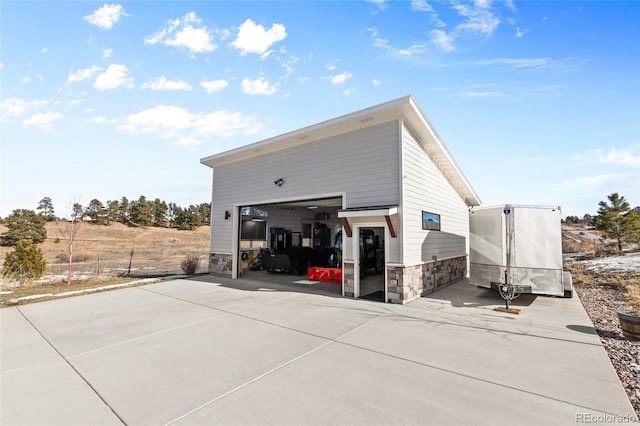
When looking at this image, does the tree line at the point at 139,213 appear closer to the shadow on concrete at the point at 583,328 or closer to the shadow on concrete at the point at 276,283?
the shadow on concrete at the point at 276,283

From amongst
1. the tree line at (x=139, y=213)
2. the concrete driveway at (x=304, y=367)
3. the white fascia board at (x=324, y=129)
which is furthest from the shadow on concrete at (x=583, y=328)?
the tree line at (x=139, y=213)

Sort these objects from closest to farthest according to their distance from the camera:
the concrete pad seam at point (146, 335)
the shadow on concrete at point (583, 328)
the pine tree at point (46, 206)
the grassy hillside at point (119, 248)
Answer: the concrete pad seam at point (146, 335) → the shadow on concrete at point (583, 328) → the grassy hillside at point (119, 248) → the pine tree at point (46, 206)

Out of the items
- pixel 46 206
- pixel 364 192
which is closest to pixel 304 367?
pixel 364 192

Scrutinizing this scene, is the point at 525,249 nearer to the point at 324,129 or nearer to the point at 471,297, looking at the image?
the point at 471,297

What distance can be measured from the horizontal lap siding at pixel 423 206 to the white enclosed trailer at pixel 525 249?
176cm

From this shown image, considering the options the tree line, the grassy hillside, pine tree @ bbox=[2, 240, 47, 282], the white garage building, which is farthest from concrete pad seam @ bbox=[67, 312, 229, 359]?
the tree line

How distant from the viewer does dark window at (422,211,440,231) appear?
8.80 metres

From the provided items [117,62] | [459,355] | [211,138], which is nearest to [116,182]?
[211,138]

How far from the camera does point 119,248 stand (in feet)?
90.4

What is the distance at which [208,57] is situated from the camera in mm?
8477

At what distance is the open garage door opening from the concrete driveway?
14.0 ft

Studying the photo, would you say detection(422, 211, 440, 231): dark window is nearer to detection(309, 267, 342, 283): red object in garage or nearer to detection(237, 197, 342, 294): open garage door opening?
detection(237, 197, 342, 294): open garage door opening

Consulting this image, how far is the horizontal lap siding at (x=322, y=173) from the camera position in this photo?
7.80m

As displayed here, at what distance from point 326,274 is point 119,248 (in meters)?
26.0
